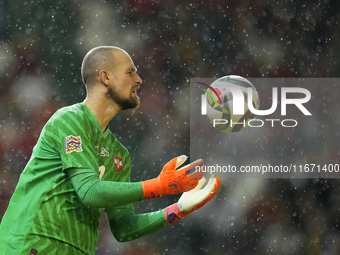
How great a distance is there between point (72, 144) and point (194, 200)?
0.82 meters

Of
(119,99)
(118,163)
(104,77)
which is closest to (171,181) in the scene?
(118,163)

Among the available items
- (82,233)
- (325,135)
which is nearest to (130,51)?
(325,135)

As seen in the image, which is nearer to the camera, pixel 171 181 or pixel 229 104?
pixel 171 181

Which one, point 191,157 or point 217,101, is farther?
point 191,157

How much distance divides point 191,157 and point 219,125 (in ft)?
4.74

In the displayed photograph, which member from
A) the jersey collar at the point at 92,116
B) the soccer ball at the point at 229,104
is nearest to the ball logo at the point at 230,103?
the soccer ball at the point at 229,104

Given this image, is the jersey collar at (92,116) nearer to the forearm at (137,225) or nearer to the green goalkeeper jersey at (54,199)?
the green goalkeeper jersey at (54,199)

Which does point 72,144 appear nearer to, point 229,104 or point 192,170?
point 192,170

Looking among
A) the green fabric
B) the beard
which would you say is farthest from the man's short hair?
the green fabric

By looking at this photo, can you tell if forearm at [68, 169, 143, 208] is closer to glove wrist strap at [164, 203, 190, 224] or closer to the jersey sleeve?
the jersey sleeve

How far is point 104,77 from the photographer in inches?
107

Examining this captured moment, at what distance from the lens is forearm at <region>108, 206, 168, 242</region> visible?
2713 millimetres

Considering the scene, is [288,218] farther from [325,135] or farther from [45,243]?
[45,243]

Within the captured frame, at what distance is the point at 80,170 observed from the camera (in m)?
2.24
